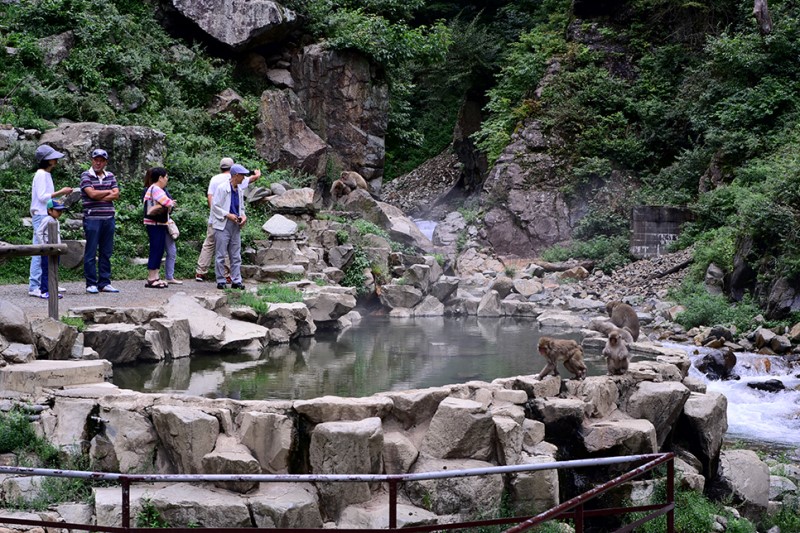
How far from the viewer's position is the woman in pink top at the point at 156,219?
12028 millimetres

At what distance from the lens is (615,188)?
80.9 ft

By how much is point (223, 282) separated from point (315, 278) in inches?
94.6

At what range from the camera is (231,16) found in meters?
22.0

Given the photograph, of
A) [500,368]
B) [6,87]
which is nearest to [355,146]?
[6,87]

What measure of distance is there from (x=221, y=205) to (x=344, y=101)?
11.8 meters

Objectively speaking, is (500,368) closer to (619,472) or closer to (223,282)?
(619,472)

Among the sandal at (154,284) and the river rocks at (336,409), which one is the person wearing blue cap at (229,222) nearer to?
the sandal at (154,284)

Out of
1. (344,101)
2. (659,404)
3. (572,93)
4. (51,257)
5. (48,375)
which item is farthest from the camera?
(572,93)

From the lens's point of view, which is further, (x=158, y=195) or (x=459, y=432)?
(x=158, y=195)

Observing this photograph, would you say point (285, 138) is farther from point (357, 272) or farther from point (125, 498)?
point (125, 498)

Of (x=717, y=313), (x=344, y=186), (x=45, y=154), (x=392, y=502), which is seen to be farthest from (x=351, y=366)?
(x=344, y=186)

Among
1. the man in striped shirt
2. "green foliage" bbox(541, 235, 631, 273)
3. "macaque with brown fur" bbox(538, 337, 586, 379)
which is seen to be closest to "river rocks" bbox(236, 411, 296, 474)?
"macaque with brown fur" bbox(538, 337, 586, 379)

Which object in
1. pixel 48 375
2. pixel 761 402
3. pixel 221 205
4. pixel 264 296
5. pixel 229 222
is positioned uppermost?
pixel 221 205

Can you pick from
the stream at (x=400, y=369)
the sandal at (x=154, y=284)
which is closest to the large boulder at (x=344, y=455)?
the stream at (x=400, y=369)
